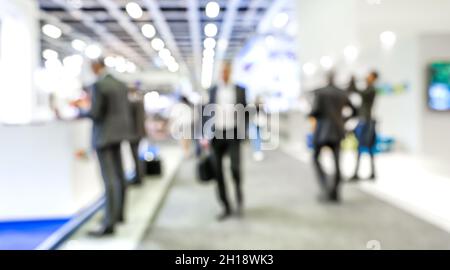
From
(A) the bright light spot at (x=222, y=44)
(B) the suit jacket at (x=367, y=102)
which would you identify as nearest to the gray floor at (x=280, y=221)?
(B) the suit jacket at (x=367, y=102)

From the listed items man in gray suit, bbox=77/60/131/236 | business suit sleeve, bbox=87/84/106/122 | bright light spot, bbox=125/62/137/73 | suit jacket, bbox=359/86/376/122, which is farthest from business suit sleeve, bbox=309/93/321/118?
bright light spot, bbox=125/62/137/73

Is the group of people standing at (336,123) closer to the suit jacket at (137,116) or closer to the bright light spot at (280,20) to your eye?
the bright light spot at (280,20)

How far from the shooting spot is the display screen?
2.54 feet

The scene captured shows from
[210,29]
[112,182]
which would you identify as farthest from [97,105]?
[210,29]

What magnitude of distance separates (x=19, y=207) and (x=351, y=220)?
195 centimetres

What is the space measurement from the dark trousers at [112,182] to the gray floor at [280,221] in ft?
0.77

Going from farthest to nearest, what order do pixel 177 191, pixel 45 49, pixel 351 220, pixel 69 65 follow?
pixel 177 191 < pixel 351 220 < pixel 69 65 < pixel 45 49

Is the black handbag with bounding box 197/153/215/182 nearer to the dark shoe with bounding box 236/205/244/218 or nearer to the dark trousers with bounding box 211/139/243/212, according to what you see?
the dark trousers with bounding box 211/139/243/212

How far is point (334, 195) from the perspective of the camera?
287cm

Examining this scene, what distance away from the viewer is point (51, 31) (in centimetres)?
82

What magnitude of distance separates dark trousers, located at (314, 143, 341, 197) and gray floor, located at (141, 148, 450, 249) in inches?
5.4

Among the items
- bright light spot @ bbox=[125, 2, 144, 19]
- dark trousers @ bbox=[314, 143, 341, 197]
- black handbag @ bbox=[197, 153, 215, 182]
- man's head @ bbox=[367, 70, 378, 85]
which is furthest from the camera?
dark trousers @ bbox=[314, 143, 341, 197]
